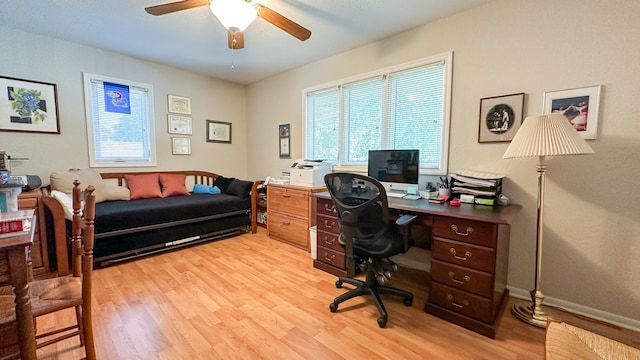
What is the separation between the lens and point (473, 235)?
5.38ft

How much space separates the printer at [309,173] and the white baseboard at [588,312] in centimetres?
210

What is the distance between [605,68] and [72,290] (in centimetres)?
344

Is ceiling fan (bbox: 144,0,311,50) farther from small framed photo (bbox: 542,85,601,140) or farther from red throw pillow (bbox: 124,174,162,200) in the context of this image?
red throw pillow (bbox: 124,174,162,200)

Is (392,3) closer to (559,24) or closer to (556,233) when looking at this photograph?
(559,24)

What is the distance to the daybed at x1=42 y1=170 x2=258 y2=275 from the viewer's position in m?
2.47

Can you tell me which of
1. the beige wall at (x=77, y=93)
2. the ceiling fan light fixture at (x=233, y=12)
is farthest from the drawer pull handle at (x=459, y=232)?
the beige wall at (x=77, y=93)

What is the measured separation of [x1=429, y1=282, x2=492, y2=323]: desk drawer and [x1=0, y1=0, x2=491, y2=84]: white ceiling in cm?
227

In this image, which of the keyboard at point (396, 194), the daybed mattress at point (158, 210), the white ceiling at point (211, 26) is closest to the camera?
the white ceiling at point (211, 26)

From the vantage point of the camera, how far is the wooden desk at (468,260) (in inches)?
62.9

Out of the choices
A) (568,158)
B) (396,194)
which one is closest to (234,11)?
(396,194)

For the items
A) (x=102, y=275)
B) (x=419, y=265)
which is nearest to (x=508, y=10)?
(x=419, y=265)

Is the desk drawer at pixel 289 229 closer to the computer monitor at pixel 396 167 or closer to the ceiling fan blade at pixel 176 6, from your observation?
the computer monitor at pixel 396 167

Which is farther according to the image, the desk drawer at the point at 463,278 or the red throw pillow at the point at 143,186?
the red throw pillow at the point at 143,186

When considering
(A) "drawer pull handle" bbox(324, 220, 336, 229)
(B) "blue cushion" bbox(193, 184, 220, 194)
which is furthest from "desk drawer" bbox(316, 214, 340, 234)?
(B) "blue cushion" bbox(193, 184, 220, 194)
